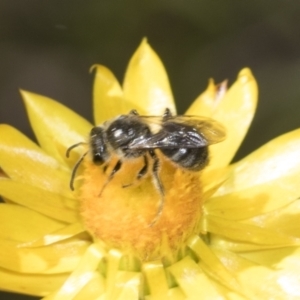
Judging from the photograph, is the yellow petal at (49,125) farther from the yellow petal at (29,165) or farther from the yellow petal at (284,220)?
the yellow petal at (284,220)

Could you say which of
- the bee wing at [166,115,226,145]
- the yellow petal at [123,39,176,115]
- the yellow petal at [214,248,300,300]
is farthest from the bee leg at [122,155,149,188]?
the yellow petal at [123,39,176,115]

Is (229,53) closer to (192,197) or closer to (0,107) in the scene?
(0,107)

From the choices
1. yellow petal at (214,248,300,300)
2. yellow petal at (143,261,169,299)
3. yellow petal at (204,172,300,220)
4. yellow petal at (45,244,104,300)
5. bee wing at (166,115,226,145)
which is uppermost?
bee wing at (166,115,226,145)

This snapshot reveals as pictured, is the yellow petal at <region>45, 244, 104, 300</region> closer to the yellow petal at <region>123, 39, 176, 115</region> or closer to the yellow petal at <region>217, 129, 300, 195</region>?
the yellow petal at <region>217, 129, 300, 195</region>

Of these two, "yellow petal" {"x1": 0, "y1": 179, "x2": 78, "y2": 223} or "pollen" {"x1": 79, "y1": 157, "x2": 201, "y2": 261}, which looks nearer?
"pollen" {"x1": 79, "y1": 157, "x2": 201, "y2": 261}

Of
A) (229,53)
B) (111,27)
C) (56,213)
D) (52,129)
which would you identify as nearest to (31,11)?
(111,27)
